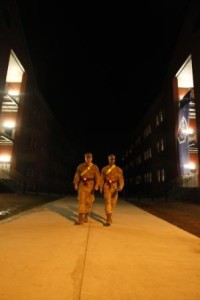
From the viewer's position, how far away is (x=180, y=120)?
81.1ft

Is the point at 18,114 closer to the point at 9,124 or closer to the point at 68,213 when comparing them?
the point at 9,124

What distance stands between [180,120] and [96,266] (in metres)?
23.6

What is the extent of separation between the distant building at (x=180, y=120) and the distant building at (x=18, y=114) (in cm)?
1237

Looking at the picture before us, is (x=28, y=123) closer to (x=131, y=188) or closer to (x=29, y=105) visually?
(x=29, y=105)

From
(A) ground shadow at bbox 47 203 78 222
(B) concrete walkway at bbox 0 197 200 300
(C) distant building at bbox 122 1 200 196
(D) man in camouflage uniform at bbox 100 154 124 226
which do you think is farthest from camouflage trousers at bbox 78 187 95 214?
(C) distant building at bbox 122 1 200 196

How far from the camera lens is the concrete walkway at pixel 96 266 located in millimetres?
2279

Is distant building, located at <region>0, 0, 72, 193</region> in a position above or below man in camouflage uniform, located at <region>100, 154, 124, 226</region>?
above

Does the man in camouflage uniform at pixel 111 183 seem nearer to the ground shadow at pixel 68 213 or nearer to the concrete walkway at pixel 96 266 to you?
the ground shadow at pixel 68 213

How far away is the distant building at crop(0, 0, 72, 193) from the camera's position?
23.2 m

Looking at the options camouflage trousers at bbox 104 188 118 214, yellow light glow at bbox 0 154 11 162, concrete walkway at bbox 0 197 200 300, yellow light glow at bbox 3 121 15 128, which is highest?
yellow light glow at bbox 3 121 15 128

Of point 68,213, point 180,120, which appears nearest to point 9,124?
point 180,120

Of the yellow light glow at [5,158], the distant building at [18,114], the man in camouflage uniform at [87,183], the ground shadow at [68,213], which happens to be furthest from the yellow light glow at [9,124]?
the man in camouflage uniform at [87,183]

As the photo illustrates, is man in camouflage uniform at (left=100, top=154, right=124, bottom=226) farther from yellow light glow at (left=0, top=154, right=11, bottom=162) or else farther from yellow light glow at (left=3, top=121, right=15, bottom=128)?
yellow light glow at (left=3, top=121, right=15, bottom=128)

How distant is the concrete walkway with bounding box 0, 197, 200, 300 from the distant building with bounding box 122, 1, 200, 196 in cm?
1409
